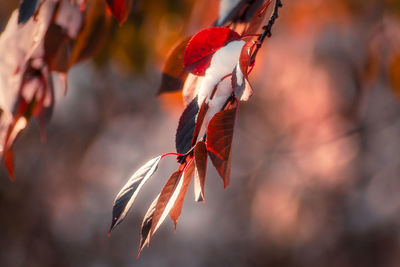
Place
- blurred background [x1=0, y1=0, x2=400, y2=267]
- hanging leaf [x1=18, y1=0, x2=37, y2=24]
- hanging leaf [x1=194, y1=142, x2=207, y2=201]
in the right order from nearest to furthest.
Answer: hanging leaf [x1=194, y1=142, x2=207, y2=201] < hanging leaf [x1=18, y1=0, x2=37, y2=24] < blurred background [x1=0, y1=0, x2=400, y2=267]

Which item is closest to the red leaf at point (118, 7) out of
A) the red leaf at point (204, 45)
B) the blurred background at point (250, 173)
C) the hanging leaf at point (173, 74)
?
the hanging leaf at point (173, 74)

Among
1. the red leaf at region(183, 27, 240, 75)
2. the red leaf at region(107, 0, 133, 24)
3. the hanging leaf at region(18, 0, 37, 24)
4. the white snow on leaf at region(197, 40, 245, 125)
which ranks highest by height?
the hanging leaf at region(18, 0, 37, 24)

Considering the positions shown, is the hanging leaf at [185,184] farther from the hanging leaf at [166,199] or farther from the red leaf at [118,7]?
the red leaf at [118,7]

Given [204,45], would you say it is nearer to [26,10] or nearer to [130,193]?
A: [130,193]

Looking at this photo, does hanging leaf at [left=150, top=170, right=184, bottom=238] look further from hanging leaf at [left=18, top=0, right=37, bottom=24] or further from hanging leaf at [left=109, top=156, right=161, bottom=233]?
hanging leaf at [left=18, top=0, right=37, bottom=24]

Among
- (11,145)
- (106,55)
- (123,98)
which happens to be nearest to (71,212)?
(123,98)

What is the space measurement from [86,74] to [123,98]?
45 centimetres

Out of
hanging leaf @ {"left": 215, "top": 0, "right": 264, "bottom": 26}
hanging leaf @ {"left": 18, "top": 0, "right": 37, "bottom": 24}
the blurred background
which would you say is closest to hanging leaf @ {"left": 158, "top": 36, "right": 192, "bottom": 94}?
hanging leaf @ {"left": 215, "top": 0, "right": 264, "bottom": 26}

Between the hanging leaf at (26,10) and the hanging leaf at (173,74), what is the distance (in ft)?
0.65

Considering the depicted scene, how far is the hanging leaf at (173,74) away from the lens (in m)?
0.61

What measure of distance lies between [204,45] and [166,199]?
0.17 metres

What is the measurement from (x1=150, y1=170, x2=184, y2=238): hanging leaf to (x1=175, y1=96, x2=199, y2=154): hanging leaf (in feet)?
0.09

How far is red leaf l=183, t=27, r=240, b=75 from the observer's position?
0.45 m

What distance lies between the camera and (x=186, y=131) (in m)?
0.44
